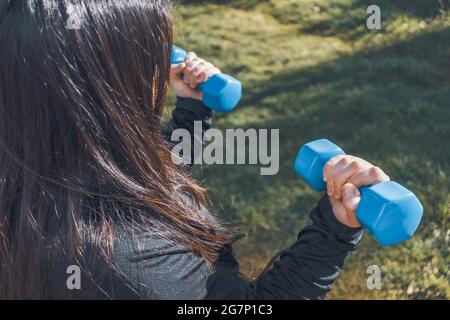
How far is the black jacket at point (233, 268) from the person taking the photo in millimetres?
1069

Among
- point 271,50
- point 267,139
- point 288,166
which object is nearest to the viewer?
point 288,166

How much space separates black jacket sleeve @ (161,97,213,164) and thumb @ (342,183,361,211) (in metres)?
0.63

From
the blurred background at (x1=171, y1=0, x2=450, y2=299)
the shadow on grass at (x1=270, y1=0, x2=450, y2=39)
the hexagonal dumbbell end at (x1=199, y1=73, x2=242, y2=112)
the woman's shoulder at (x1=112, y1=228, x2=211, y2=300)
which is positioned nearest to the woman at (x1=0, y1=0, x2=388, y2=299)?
the woman's shoulder at (x1=112, y1=228, x2=211, y2=300)

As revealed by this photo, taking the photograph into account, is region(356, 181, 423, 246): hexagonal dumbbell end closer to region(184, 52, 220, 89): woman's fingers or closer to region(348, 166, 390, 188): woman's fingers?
region(348, 166, 390, 188): woman's fingers

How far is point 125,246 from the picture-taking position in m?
1.07

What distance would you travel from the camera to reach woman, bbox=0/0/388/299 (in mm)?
1059

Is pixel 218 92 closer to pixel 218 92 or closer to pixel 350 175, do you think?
pixel 218 92

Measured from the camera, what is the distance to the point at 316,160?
4.24ft

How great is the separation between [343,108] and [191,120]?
1.55 meters

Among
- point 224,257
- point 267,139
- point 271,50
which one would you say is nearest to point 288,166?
point 267,139

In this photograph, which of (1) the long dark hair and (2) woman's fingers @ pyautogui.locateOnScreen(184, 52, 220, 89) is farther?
(2) woman's fingers @ pyautogui.locateOnScreen(184, 52, 220, 89)

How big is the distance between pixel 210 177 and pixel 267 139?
1.27ft

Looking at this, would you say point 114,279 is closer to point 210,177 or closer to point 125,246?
point 125,246

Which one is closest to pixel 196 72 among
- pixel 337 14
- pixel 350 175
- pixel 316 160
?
pixel 316 160
